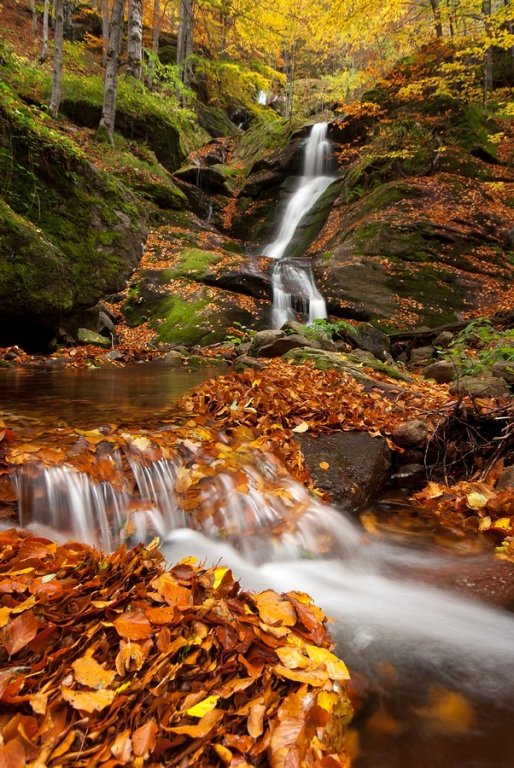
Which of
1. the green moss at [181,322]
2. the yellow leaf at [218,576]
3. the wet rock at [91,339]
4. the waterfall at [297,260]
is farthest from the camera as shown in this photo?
the waterfall at [297,260]

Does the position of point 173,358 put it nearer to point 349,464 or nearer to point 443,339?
point 349,464

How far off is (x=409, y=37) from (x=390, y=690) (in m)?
24.4

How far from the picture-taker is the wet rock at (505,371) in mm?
5919

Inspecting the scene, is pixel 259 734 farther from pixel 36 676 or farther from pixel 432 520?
pixel 432 520

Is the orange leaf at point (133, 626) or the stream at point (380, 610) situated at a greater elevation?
the orange leaf at point (133, 626)

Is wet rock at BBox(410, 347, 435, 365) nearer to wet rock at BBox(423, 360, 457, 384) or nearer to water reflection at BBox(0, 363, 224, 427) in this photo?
wet rock at BBox(423, 360, 457, 384)

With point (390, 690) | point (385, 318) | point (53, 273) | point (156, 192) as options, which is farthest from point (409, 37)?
point (390, 690)

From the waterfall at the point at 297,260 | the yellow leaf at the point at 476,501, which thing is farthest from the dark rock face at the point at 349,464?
the waterfall at the point at 297,260

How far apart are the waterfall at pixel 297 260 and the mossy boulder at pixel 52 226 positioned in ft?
14.4

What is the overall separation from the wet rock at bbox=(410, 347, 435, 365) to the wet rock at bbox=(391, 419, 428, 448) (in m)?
5.81

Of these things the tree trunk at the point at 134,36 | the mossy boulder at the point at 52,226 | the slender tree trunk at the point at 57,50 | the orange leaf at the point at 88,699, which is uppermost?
the tree trunk at the point at 134,36

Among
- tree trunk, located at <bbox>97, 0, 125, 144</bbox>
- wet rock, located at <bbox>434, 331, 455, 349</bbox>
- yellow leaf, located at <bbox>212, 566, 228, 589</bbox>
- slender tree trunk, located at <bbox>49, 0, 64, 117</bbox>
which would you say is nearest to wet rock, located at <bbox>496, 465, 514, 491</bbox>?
yellow leaf, located at <bbox>212, 566, 228, 589</bbox>

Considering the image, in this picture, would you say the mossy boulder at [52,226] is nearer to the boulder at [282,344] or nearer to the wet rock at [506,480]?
the boulder at [282,344]

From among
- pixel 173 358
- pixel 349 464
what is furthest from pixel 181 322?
pixel 349 464
